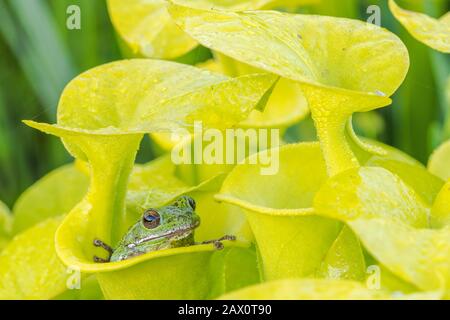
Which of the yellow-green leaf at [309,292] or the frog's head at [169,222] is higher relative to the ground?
the yellow-green leaf at [309,292]

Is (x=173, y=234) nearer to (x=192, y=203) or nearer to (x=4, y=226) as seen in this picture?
(x=192, y=203)

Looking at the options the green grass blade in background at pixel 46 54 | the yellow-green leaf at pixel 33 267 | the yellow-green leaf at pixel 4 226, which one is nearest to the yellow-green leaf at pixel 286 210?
the yellow-green leaf at pixel 33 267

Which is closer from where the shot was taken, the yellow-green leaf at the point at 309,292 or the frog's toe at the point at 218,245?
the yellow-green leaf at the point at 309,292

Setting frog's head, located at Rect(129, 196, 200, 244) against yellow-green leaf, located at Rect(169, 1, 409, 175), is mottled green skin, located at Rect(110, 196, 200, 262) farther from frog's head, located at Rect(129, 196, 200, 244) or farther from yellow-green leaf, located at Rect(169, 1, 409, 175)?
yellow-green leaf, located at Rect(169, 1, 409, 175)

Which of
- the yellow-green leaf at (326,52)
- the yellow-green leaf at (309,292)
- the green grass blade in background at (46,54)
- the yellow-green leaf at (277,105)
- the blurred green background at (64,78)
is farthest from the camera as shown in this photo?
the green grass blade in background at (46,54)

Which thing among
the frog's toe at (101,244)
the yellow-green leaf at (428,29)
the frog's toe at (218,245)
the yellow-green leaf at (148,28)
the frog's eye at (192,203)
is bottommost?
the frog's eye at (192,203)

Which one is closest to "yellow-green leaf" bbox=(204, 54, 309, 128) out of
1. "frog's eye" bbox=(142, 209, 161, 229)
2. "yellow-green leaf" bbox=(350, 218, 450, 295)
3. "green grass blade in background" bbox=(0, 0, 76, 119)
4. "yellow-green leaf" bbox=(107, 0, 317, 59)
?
"yellow-green leaf" bbox=(107, 0, 317, 59)

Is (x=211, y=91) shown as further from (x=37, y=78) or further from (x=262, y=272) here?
(x=37, y=78)

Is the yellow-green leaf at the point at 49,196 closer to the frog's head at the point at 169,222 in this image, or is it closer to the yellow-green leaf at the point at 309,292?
the frog's head at the point at 169,222
